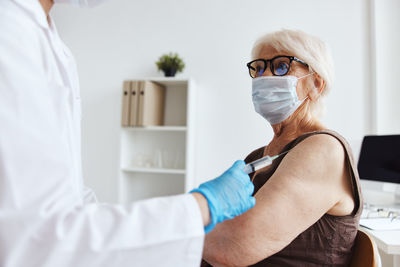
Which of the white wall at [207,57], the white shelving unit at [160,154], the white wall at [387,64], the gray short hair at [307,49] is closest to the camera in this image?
the gray short hair at [307,49]

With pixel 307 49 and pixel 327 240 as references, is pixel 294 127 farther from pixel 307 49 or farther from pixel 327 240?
pixel 327 240

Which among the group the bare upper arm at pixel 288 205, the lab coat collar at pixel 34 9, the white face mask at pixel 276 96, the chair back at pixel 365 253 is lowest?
the chair back at pixel 365 253

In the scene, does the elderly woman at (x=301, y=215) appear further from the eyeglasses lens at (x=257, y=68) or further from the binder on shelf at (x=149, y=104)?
the binder on shelf at (x=149, y=104)

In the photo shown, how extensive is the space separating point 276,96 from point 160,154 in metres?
1.69

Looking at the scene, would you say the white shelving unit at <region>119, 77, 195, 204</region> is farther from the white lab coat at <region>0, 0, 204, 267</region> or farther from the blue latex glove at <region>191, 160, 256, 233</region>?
the white lab coat at <region>0, 0, 204, 267</region>

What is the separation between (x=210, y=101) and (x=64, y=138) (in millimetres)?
2169

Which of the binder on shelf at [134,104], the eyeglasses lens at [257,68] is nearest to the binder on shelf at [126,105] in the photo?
the binder on shelf at [134,104]

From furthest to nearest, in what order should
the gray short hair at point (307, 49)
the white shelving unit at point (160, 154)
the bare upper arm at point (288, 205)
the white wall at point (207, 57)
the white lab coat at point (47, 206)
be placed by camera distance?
1. the white shelving unit at point (160, 154)
2. the white wall at point (207, 57)
3. the gray short hair at point (307, 49)
4. the bare upper arm at point (288, 205)
5. the white lab coat at point (47, 206)

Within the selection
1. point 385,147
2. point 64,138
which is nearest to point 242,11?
point 385,147

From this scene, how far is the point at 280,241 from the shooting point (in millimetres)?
852

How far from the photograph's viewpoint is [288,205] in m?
0.83

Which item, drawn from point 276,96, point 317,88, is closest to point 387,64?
point 317,88

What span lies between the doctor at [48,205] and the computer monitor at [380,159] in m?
1.83

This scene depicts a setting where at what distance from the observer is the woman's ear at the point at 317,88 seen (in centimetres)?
118
